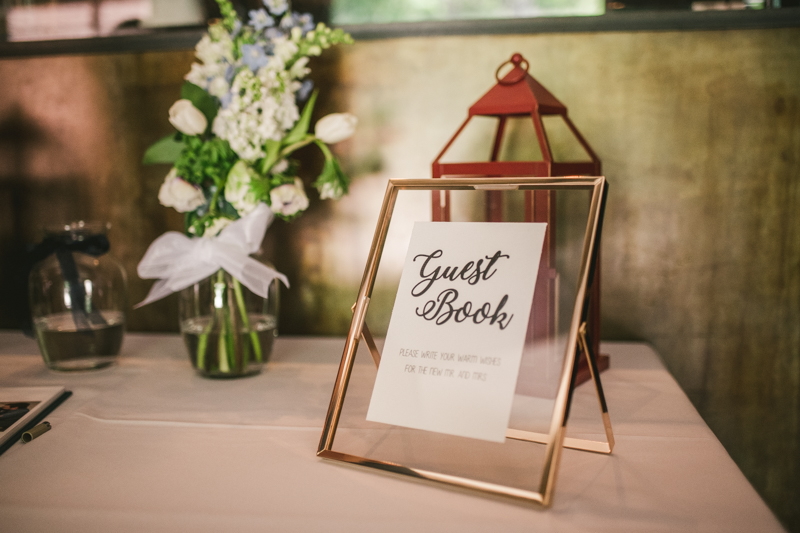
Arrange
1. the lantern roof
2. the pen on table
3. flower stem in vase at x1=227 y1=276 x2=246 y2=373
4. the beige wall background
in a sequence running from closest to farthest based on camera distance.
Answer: the pen on table
the lantern roof
flower stem in vase at x1=227 y1=276 x2=246 y2=373
the beige wall background

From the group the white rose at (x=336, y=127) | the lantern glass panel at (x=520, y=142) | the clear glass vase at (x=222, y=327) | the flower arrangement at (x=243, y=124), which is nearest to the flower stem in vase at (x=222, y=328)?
the clear glass vase at (x=222, y=327)

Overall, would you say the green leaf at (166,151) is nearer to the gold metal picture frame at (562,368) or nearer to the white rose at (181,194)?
the white rose at (181,194)

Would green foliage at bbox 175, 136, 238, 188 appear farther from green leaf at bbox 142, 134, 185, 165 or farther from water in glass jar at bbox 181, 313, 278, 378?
water in glass jar at bbox 181, 313, 278, 378

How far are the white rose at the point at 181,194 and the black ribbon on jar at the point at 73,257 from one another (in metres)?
0.22

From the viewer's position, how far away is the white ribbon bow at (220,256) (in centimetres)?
92

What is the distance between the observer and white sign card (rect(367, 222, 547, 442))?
23.5 inches

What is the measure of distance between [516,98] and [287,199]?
1.35 ft

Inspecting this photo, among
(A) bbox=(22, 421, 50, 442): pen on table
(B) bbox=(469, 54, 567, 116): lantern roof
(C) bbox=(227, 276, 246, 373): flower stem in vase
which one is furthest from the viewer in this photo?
(C) bbox=(227, 276, 246, 373): flower stem in vase

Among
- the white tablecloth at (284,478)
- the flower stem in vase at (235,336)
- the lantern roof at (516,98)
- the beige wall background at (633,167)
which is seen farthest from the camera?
the beige wall background at (633,167)

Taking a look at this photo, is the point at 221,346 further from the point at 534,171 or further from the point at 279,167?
the point at 534,171

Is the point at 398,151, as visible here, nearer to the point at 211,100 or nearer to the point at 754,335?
the point at 211,100

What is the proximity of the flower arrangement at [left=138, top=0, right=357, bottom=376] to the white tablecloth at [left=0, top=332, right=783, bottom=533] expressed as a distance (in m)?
0.12

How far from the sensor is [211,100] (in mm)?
963

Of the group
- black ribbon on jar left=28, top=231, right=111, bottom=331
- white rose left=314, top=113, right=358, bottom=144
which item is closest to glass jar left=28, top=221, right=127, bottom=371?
black ribbon on jar left=28, top=231, right=111, bottom=331
